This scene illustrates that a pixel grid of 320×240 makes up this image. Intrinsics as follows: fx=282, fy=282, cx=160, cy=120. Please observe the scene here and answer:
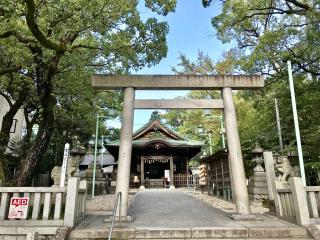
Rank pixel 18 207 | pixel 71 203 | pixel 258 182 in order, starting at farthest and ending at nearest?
1. pixel 258 182
2. pixel 71 203
3. pixel 18 207

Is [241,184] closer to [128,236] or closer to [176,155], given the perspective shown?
[128,236]

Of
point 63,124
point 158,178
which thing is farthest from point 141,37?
point 158,178

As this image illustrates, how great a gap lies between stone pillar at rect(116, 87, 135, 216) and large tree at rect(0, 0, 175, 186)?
2654mm

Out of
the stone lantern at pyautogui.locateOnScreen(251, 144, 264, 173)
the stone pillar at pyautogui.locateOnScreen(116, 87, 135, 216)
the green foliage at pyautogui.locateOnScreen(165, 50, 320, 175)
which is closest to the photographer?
the stone pillar at pyautogui.locateOnScreen(116, 87, 135, 216)

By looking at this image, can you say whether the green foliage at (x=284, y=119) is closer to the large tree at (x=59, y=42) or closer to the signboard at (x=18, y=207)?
the large tree at (x=59, y=42)

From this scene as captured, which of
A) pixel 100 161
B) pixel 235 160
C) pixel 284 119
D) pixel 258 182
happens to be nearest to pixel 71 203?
pixel 235 160

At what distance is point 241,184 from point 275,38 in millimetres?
8245

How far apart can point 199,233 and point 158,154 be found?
22.6m

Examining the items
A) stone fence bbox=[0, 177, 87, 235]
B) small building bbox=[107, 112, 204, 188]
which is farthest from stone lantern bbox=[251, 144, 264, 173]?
small building bbox=[107, 112, 204, 188]

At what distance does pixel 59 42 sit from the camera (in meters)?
9.85

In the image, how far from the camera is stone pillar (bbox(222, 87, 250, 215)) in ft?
25.1

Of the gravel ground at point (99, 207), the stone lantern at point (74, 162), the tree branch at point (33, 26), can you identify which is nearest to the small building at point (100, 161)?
the stone lantern at point (74, 162)

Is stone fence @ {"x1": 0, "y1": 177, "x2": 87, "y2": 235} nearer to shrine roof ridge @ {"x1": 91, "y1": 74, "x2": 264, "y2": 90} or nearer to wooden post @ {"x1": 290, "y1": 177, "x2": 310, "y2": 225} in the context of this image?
shrine roof ridge @ {"x1": 91, "y1": 74, "x2": 264, "y2": 90}

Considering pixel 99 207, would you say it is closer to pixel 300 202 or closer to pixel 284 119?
pixel 300 202
